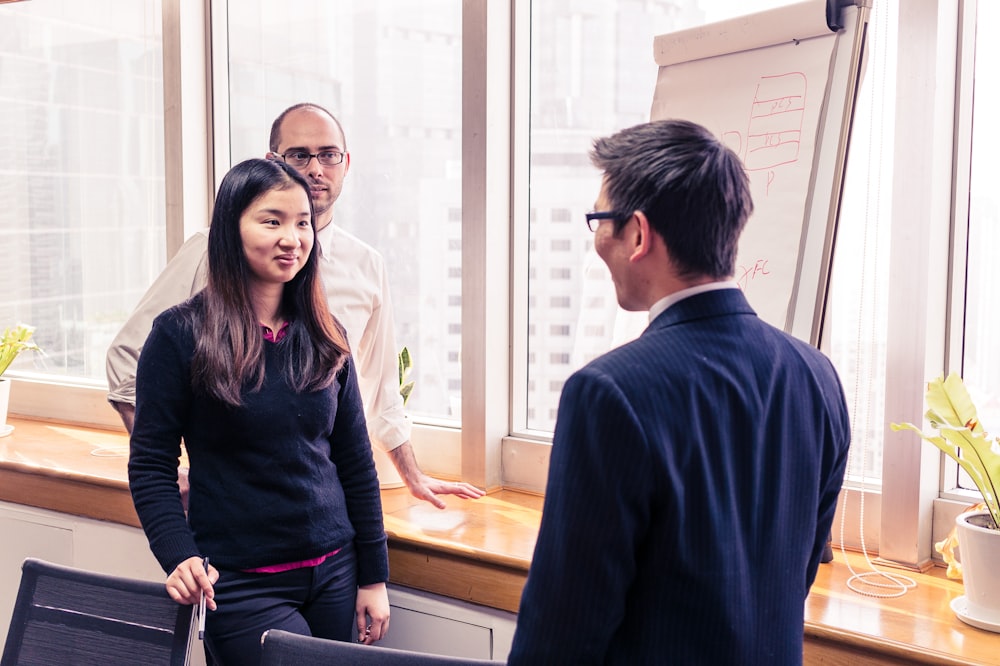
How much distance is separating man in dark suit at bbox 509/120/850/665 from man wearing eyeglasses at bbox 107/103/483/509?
1.18m

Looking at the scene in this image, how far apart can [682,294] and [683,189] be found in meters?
0.12

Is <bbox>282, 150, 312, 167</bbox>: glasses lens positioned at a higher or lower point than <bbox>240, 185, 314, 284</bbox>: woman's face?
higher

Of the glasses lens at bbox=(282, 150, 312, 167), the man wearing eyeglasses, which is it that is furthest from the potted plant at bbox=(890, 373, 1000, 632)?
the glasses lens at bbox=(282, 150, 312, 167)

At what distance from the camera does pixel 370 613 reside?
1.91 metres

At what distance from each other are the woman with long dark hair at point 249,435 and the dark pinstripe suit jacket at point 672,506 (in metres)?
0.82

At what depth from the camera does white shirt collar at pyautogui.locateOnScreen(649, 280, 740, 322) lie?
109cm

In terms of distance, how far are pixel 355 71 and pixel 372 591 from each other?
1.70 m

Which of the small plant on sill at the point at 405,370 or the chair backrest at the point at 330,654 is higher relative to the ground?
the small plant on sill at the point at 405,370

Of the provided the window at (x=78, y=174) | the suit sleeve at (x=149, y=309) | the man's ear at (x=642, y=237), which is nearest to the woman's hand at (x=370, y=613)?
the suit sleeve at (x=149, y=309)

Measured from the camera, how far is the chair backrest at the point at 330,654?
1.37 meters

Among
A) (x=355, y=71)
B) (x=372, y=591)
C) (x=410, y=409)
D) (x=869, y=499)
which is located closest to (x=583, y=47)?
→ (x=355, y=71)

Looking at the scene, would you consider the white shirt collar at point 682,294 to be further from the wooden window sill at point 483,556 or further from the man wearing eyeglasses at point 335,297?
the man wearing eyeglasses at point 335,297

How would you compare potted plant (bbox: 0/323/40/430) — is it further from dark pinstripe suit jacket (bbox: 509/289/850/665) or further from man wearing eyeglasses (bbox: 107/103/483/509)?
dark pinstripe suit jacket (bbox: 509/289/850/665)

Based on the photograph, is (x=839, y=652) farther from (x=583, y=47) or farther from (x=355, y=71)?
(x=355, y=71)
